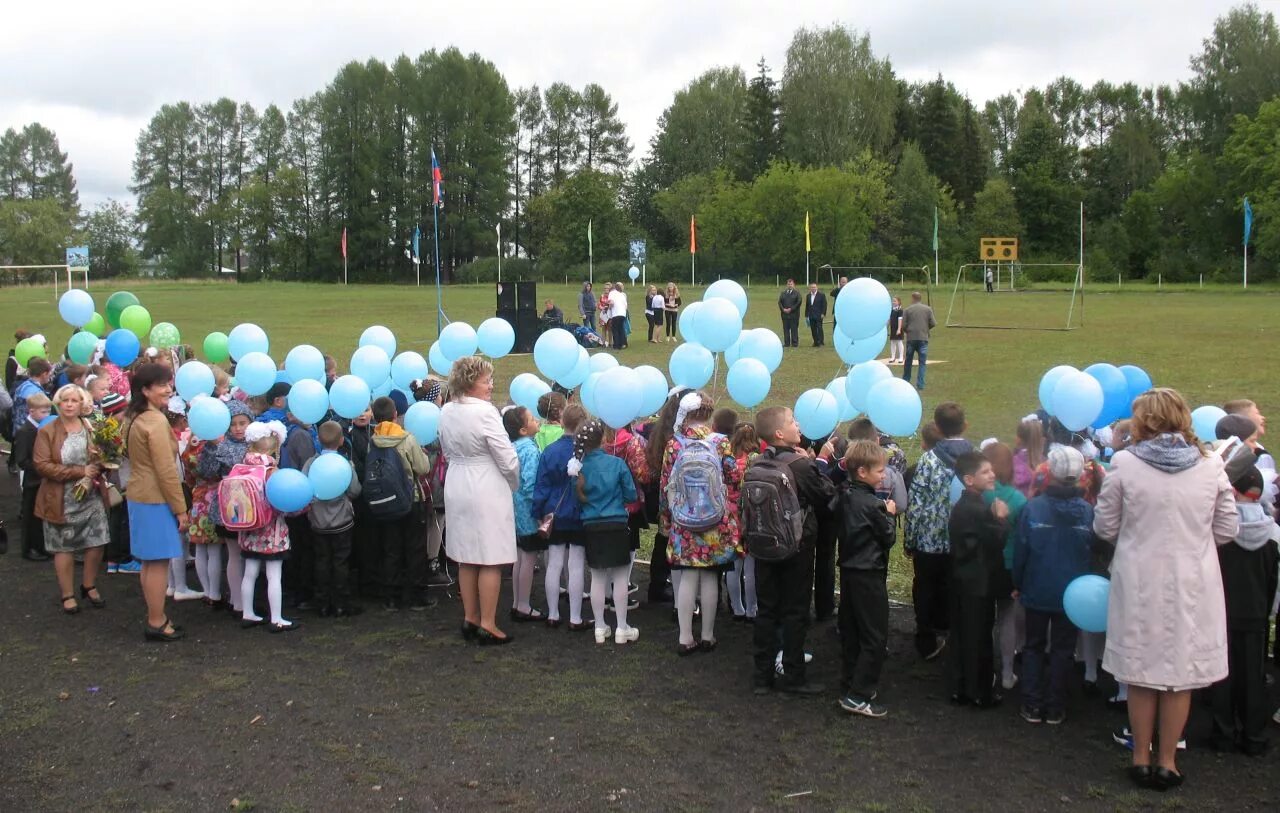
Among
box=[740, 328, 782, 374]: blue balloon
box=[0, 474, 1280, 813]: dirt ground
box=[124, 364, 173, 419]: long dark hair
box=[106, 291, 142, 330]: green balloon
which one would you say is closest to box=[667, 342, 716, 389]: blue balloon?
box=[740, 328, 782, 374]: blue balloon

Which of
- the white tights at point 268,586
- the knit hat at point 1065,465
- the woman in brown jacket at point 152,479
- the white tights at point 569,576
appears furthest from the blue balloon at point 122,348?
the knit hat at point 1065,465

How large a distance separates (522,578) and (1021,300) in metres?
40.4

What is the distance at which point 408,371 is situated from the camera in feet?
27.9

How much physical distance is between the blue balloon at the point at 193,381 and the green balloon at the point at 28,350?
3.76 meters

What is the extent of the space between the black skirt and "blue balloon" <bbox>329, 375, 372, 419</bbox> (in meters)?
1.98

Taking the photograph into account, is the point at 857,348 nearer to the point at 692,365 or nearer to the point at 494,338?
the point at 692,365

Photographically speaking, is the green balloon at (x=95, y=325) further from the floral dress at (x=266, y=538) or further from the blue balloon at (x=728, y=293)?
the blue balloon at (x=728, y=293)

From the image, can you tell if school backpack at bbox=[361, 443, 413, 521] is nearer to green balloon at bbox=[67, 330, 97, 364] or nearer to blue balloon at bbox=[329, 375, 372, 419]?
blue balloon at bbox=[329, 375, 372, 419]

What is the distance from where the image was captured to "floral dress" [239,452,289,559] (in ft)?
22.0

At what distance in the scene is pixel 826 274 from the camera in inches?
2233

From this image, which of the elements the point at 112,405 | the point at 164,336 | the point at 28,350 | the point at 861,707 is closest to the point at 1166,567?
the point at 861,707

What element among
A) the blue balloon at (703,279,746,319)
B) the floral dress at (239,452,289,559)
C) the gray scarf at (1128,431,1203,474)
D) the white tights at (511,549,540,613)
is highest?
the blue balloon at (703,279,746,319)

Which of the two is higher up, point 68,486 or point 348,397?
point 348,397

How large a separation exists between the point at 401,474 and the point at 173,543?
1439mm
